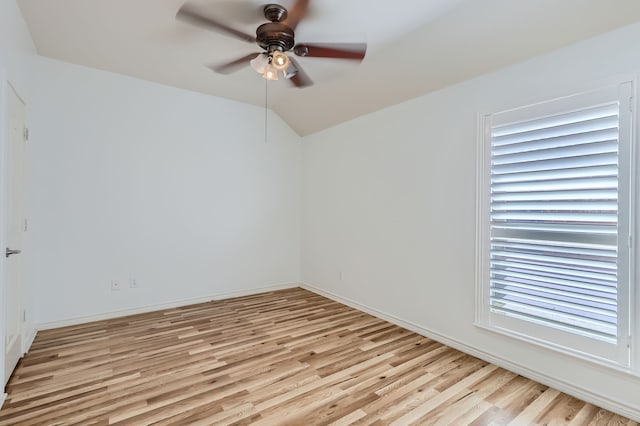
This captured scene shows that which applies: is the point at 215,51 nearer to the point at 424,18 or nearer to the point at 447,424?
the point at 424,18

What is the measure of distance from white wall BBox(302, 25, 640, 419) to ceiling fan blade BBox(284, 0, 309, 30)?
1810 millimetres

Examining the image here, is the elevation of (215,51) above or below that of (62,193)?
above

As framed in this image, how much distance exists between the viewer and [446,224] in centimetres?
315

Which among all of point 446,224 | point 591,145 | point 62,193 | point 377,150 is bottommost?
point 446,224

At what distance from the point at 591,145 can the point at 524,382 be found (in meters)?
1.84

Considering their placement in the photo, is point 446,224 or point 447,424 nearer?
point 447,424

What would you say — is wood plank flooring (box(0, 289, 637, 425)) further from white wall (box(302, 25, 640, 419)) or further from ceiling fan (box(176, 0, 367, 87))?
ceiling fan (box(176, 0, 367, 87))

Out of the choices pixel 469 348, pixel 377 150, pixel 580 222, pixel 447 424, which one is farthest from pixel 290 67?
pixel 469 348

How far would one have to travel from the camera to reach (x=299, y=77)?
101 inches

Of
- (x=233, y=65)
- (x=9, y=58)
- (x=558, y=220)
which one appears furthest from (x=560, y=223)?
(x=9, y=58)

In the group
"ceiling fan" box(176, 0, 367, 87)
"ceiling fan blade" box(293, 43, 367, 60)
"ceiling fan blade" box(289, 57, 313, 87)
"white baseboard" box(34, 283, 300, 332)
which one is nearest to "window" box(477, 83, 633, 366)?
"ceiling fan blade" box(293, 43, 367, 60)

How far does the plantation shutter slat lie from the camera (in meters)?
2.12

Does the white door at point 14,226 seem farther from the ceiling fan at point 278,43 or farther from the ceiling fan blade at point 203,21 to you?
the ceiling fan at point 278,43

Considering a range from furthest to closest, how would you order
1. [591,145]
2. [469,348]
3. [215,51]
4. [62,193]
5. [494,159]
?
[62,193]
[215,51]
[469,348]
[494,159]
[591,145]
